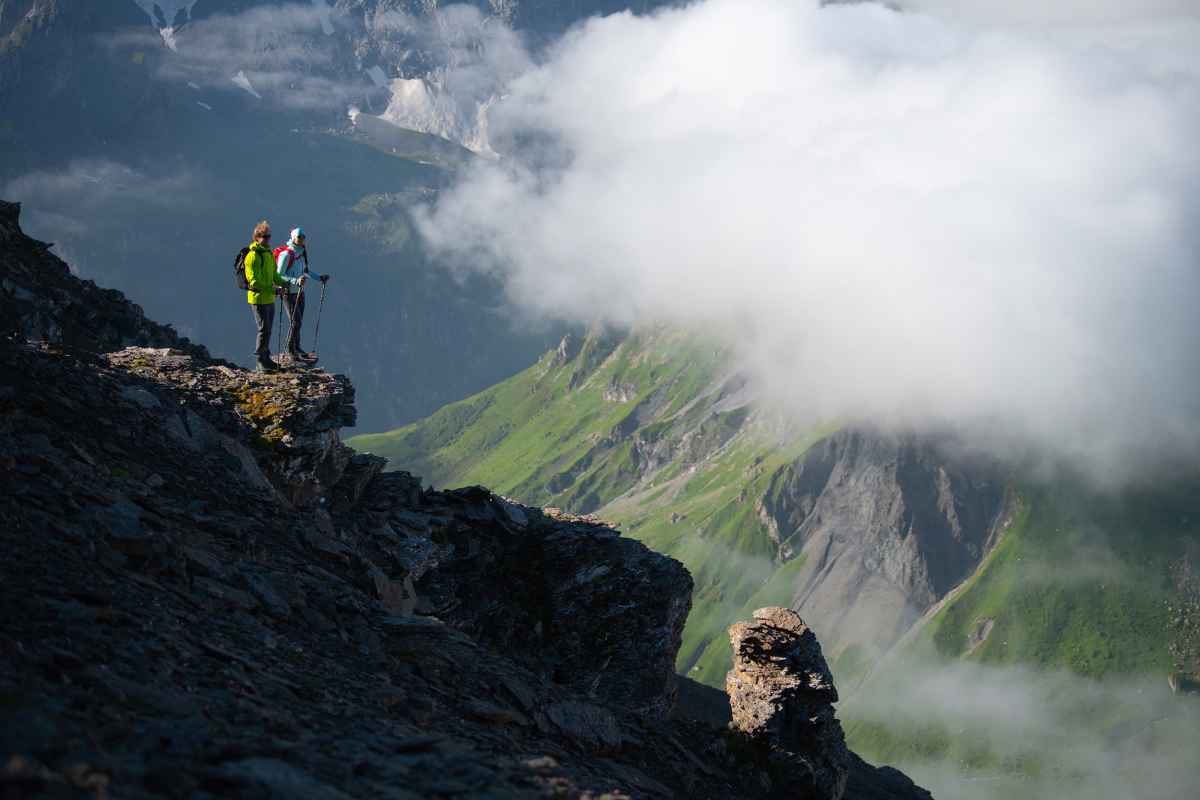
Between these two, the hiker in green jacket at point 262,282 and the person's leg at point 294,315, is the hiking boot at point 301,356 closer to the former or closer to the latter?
the person's leg at point 294,315

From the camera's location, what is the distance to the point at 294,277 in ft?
135

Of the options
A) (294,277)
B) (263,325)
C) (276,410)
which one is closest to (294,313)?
(294,277)

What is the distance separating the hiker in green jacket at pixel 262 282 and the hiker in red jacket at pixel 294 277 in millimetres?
830

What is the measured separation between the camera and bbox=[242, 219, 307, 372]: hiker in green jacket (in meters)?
38.6

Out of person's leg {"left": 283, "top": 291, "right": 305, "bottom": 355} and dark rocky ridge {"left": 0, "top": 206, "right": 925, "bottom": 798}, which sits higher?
person's leg {"left": 283, "top": 291, "right": 305, "bottom": 355}

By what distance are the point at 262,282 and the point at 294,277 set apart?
2.42 meters

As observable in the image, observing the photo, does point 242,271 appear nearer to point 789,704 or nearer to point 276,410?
point 276,410

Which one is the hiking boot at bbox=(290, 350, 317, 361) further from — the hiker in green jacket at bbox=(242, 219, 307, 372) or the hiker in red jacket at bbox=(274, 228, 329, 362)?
the hiker in green jacket at bbox=(242, 219, 307, 372)

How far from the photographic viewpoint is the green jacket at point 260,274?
38.7 meters

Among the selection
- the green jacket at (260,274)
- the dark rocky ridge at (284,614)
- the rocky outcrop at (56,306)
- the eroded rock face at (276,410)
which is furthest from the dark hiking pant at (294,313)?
the rocky outcrop at (56,306)

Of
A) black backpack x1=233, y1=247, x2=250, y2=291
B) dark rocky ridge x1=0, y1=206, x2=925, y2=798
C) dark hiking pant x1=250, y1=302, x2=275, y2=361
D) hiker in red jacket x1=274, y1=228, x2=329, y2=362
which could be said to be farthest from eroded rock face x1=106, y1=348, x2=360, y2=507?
black backpack x1=233, y1=247, x2=250, y2=291

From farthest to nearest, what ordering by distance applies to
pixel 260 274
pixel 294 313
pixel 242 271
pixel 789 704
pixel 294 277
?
pixel 294 313 < pixel 294 277 < pixel 789 704 < pixel 242 271 < pixel 260 274

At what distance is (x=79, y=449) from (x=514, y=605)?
20724 mm

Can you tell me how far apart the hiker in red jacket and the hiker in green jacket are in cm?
83
